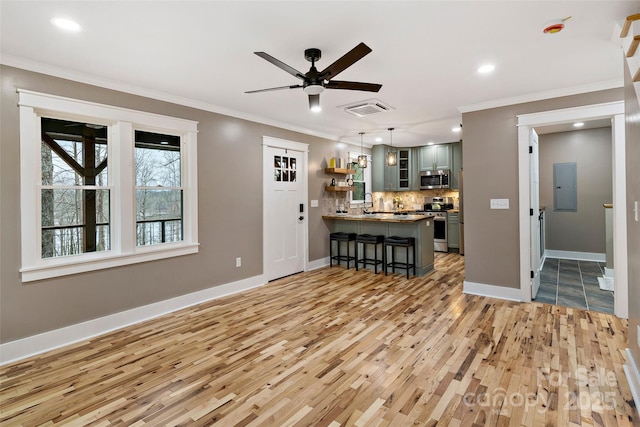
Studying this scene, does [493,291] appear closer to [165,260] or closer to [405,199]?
[165,260]

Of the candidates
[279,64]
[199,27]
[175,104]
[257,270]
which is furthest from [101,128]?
[257,270]

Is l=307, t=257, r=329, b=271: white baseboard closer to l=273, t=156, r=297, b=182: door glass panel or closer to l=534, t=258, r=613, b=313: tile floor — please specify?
l=273, t=156, r=297, b=182: door glass panel

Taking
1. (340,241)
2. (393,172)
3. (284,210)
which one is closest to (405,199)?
(393,172)

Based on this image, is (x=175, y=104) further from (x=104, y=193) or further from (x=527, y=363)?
(x=527, y=363)

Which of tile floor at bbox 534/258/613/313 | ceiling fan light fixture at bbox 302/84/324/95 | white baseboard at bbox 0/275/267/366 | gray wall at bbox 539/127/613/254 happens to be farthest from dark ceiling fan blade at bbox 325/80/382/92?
gray wall at bbox 539/127/613/254

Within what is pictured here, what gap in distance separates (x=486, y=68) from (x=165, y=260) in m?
3.94

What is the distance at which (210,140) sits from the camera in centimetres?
415

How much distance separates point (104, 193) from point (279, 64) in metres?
2.37

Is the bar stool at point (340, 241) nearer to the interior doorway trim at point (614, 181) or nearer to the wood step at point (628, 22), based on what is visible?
the interior doorway trim at point (614, 181)

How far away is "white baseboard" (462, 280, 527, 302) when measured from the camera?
13.0ft

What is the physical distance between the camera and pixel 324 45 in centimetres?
253

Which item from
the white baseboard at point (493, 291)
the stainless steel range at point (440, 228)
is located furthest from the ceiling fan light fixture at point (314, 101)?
the stainless steel range at point (440, 228)

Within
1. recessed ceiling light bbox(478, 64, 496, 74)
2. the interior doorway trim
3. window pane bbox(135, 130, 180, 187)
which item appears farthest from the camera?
window pane bbox(135, 130, 180, 187)

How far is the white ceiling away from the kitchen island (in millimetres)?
2033
